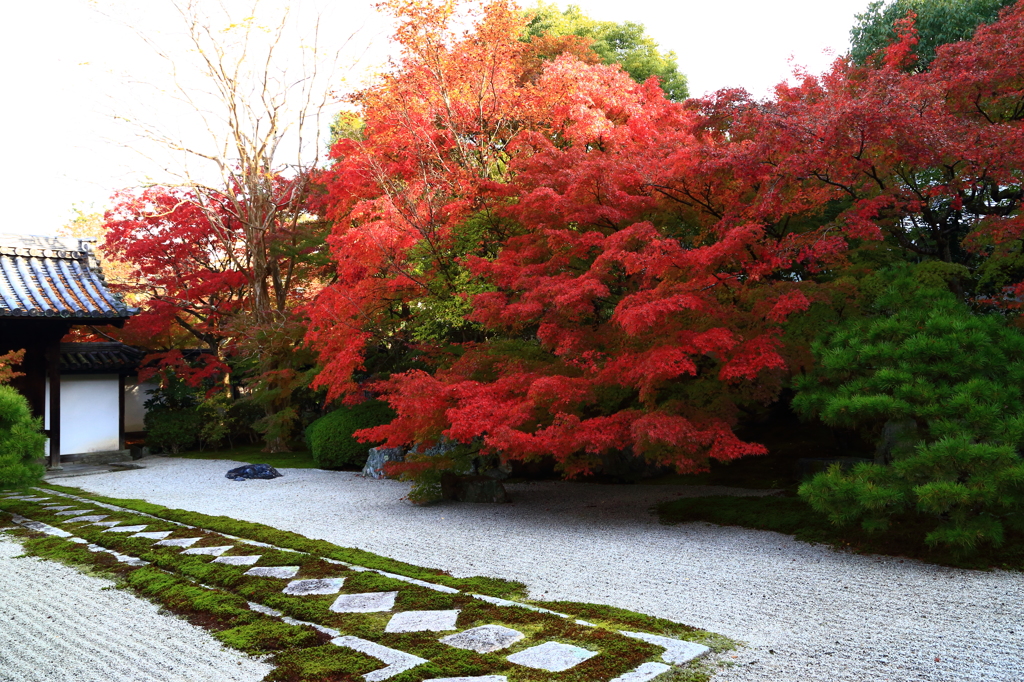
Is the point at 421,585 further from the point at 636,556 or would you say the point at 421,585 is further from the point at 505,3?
the point at 505,3

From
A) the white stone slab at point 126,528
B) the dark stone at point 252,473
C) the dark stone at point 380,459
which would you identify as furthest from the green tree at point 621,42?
the white stone slab at point 126,528

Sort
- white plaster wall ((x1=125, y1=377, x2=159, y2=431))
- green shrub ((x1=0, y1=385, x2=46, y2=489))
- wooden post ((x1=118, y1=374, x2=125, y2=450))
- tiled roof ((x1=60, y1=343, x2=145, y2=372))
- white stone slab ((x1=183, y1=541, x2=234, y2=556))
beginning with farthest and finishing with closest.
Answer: white plaster wall ((x1=125, y1=377, x2=159, y2=431)) → wooden post ((x1=118, y1=374, x2=125, y2=450)) → tiled roof ((x1=60, y1=343, x2=145, y2=372)) → green shrub ((x1=0, y1=385, x2=46, y2=489)) → white stone slab ((x1=183, y1=541, x2=234, y2=556))

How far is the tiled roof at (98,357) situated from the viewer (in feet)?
44.0

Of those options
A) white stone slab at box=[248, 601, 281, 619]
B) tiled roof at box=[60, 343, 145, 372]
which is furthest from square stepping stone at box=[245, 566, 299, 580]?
tiled roof at box=[60, 343, 145, 372]

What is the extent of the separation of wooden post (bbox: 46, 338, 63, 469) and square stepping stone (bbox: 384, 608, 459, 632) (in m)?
10.5

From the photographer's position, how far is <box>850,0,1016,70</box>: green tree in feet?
36.2

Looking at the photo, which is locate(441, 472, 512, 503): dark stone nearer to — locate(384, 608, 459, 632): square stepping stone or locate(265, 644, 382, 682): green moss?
locate(384, 608, 459, 632): square stepping stone

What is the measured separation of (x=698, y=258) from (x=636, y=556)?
8.01ft

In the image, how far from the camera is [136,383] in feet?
52.3

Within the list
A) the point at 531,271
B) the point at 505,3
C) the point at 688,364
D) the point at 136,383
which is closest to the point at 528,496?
the point at 531,271

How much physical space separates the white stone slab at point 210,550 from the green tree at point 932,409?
4.59 meters

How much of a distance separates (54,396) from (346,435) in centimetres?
503

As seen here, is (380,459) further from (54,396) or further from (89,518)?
(54,396)

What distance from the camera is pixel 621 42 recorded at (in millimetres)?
15562
